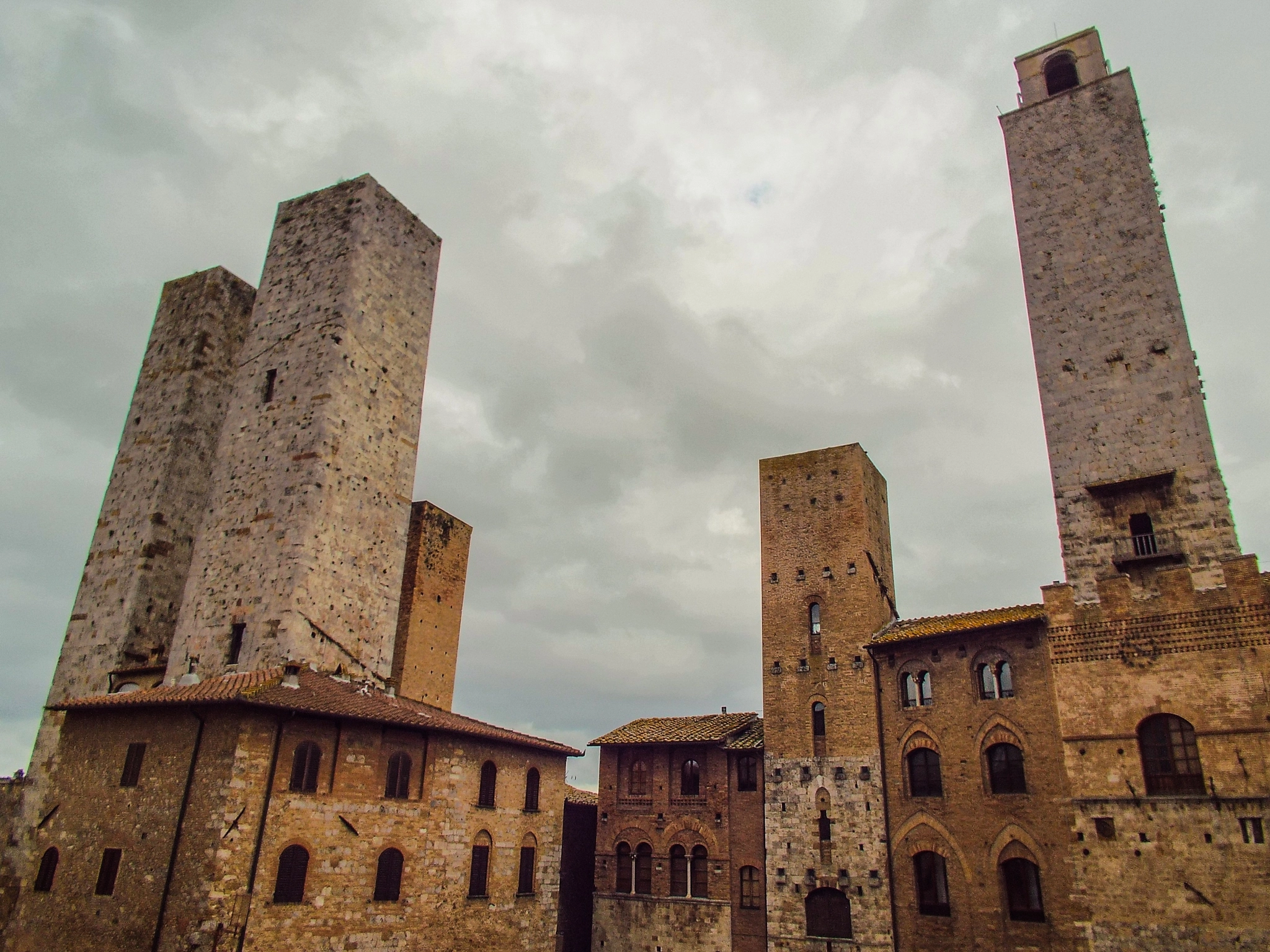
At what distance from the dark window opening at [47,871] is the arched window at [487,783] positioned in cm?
976

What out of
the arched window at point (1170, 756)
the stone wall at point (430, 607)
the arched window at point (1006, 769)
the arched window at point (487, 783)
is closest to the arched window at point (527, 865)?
the arched window at point (487, 783)

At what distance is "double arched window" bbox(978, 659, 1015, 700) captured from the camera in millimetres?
23703

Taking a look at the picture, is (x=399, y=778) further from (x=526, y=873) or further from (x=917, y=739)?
(x=917, y=739)

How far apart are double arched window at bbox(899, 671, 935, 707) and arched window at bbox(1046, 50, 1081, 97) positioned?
787 inches

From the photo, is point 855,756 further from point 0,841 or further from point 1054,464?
point 0,841

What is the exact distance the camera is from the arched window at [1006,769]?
2278cm

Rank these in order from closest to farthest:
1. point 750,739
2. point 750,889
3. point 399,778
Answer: point 399,778, point 750,889, point 750,739

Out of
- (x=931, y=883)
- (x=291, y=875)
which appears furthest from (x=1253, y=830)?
(x=291, y=875)

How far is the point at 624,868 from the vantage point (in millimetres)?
29906

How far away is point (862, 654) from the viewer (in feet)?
89.7

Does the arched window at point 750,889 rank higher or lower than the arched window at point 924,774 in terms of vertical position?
lower

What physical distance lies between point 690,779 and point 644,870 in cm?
346

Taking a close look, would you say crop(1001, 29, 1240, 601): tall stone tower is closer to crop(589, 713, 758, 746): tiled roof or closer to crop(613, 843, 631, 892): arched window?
crop(589, 713, 758, 746): tiled roof

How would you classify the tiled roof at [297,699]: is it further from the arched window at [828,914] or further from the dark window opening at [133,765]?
the arched window at [828,914]
